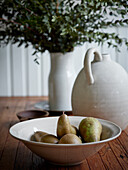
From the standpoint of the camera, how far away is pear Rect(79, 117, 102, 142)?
0.67 meters

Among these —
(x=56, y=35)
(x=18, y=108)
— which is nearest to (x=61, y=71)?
(x=56, y=35)

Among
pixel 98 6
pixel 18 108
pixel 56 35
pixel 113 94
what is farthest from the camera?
pixel 18 108

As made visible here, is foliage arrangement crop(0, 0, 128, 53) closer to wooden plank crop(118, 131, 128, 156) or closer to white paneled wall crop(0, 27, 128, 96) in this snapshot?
wooden plank crop(118, 131, 128, 156)

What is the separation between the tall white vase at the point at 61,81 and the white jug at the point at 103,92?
0.29 meters

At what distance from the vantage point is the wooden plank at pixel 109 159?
2.30 feet

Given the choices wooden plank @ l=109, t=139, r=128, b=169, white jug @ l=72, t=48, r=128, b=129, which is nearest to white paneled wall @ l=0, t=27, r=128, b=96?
white jug @ l=72, t=48, r=128, b=129

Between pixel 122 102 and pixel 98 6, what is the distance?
41 centimetres

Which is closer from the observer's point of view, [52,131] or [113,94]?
[52,131]

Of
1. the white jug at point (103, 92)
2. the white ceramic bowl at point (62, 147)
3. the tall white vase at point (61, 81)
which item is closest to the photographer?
the white ceramic bowl at point (62, 147)

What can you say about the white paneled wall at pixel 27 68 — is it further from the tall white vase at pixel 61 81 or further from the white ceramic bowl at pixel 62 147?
the white ceramic bowl at pixel 62 147

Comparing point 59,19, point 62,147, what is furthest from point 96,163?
point 59,19

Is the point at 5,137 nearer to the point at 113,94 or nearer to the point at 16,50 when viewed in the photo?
the point at 113,94

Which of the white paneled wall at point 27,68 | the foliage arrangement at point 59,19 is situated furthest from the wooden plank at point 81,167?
the white paneled wall at point 27,68

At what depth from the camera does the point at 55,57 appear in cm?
130
